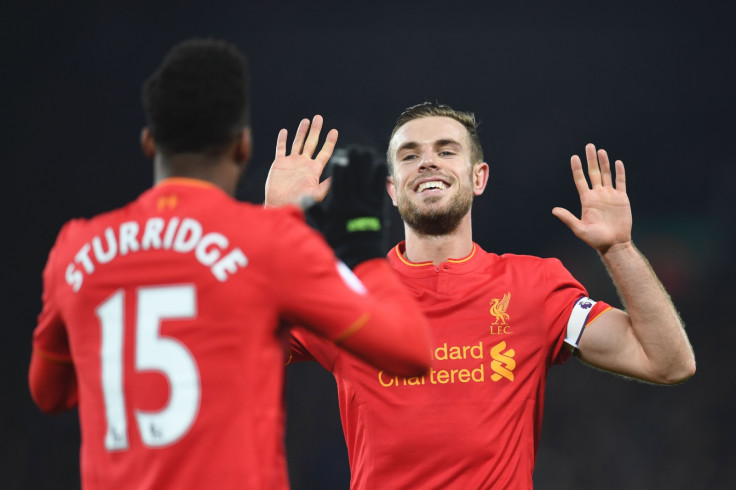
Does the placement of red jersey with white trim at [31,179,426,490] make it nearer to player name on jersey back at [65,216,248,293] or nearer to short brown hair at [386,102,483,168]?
player name on jersey back at [65,216,248,293]

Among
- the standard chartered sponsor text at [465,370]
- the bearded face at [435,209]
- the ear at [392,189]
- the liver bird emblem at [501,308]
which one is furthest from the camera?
the ear at [392,189]

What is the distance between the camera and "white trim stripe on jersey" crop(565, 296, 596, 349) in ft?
9.39

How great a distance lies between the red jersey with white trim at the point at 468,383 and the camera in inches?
107

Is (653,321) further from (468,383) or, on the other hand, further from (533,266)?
(468,383)

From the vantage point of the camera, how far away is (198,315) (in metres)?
1.51

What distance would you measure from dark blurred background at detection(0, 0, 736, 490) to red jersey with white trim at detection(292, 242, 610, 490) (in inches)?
166

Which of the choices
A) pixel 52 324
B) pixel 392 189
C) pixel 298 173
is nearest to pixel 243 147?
pixel 52 324

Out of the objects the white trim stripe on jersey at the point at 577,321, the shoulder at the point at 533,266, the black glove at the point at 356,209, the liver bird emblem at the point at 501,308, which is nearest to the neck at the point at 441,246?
the shoulder at the point at 533,266

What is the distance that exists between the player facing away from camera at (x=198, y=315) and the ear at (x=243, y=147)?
0.04 meters

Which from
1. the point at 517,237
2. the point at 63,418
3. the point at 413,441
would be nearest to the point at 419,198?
the point at 413,441

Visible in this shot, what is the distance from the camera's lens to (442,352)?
287 centimetres

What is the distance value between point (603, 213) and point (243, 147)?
1.60 meters

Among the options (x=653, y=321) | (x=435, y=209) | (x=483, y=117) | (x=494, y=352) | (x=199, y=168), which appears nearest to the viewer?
(x=199, y=168)

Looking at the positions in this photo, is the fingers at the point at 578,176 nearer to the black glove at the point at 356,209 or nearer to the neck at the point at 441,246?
the neck at the point at 441,246
